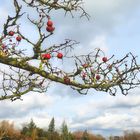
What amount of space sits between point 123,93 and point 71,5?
2.58 m

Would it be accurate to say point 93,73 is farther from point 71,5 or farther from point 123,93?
point 71,5

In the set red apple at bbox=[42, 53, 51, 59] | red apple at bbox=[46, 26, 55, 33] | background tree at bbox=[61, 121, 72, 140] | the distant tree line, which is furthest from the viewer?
background tree at bbox=[61, 121, 72, 140]

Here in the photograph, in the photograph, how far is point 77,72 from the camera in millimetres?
10016

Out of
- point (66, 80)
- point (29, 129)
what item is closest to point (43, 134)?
point (29, 129)

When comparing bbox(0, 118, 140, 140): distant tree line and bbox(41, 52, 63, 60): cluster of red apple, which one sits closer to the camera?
bbox(41, 52, 63, 60): cluster of red apple

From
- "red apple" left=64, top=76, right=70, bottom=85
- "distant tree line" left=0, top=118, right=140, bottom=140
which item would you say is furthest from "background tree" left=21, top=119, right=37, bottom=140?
"red apple" left=64, top=76, right=70, bottom=85

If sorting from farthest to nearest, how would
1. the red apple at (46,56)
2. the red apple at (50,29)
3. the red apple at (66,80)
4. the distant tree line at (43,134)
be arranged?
the distant tree line at (43,134) < the red apple at (66,80) < the red apple at (46,56) < the red apple at (50,29)

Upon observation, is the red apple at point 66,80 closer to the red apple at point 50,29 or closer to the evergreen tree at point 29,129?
the red apple at point 50,29

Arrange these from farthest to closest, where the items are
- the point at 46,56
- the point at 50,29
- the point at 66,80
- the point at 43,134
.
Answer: the point at 43,134, the point at 66,80, the point at 46,56, the point at 50,29

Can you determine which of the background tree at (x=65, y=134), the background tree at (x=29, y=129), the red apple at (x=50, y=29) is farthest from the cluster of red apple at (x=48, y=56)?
the background tree at (x=65, y=134)

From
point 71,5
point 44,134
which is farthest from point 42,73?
point 44,134

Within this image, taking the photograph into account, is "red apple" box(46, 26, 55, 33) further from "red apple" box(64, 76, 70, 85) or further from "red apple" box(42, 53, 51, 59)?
"red apple" box(64, 76, 70, 85)

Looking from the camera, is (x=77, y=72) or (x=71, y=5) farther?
(x=71, y=5)

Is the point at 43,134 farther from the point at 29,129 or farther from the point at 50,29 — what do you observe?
the point at 50,29
